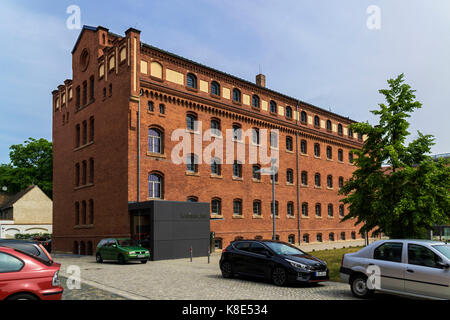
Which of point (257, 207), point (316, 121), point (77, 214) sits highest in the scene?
point (316, 121)

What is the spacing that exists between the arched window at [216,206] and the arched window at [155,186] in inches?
191

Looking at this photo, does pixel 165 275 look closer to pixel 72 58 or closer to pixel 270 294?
pixel 270 294

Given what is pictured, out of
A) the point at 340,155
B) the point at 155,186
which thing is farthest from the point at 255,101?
the point at 340,155

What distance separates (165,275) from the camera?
50.1 feet

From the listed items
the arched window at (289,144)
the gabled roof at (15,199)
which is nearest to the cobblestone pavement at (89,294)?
the arched window at (289,144)

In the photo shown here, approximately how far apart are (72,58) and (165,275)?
25742 millimetres

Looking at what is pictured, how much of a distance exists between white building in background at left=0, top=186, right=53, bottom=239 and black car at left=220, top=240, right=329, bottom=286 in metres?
46.6

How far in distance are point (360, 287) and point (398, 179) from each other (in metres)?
8.66

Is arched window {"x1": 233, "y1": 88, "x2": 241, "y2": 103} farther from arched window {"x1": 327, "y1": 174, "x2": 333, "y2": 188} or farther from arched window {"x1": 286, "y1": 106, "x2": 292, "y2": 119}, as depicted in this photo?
arched window {"x1": 327, "y1": 174, "x2": 333, "y2": 188}

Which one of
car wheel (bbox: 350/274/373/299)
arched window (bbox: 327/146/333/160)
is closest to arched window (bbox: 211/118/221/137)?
arched window (bbox: 327/146/333/160)

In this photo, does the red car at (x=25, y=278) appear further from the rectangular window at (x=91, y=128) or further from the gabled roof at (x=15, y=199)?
the gabled roof at (x=15, y=199)

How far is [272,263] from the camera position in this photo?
12.7 m

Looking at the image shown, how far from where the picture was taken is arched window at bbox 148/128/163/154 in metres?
27.2

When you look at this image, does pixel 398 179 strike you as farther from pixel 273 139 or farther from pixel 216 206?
pixel 273 139
